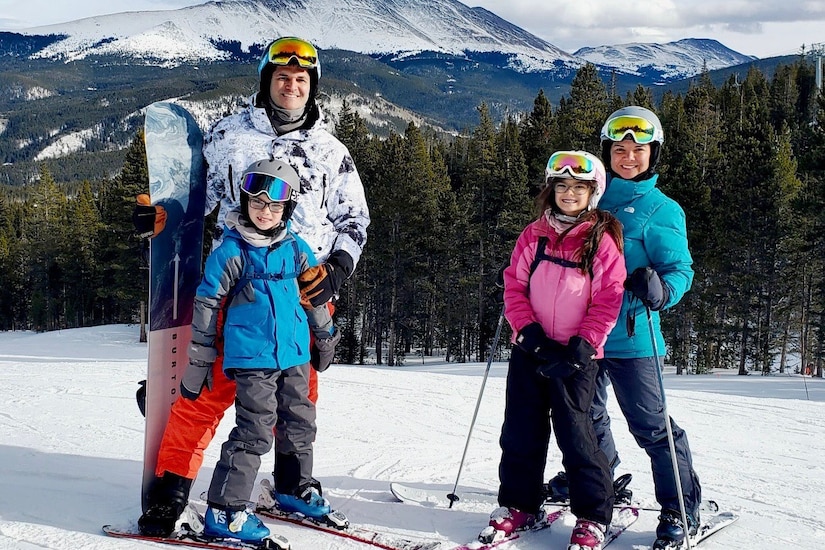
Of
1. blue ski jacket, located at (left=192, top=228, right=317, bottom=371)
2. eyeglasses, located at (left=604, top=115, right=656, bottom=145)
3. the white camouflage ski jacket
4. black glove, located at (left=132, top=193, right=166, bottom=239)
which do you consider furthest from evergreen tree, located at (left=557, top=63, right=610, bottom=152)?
blue ski jacket, located at (left=192, top=228, right=317, bottom=371)

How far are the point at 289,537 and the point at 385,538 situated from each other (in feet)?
1.54

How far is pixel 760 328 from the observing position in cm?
2300

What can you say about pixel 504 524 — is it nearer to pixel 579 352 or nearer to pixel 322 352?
pixel 579 352

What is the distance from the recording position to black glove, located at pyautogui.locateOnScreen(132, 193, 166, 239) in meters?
3.08

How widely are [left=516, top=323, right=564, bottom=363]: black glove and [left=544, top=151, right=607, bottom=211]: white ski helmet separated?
64 centimetres

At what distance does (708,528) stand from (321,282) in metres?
2.37

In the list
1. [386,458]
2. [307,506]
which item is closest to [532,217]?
[386,458]

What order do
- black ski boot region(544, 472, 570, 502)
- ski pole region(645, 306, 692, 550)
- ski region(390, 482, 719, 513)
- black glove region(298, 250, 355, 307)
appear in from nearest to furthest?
1. ski pole region(645, 306, 692, 550)
2. black glove region(298, 250, 355, 307)
3. ski region(390, 482, 719, 513)
4. black ski boot region(544, 472, 570, 502)

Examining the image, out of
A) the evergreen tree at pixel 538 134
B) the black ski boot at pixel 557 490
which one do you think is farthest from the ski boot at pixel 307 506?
the evergreen tree at pixel 538 134

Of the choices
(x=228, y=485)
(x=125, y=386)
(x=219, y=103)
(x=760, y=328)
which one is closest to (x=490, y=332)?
(x=760, y=328)

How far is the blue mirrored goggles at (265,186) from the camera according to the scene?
2.90m

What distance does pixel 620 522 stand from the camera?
3375mm

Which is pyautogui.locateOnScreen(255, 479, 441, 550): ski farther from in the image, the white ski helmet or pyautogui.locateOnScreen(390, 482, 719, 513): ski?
the white ski helmet

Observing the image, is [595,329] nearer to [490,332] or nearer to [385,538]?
[385,538]
